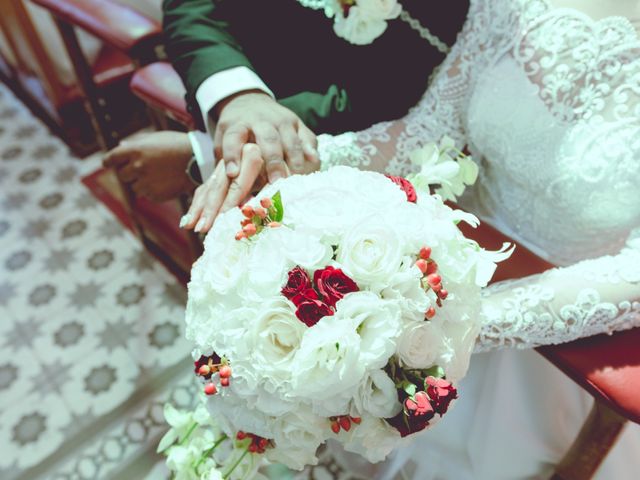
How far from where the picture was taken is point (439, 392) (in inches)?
24.6

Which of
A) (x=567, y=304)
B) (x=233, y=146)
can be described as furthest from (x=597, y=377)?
(x=233, y=146)

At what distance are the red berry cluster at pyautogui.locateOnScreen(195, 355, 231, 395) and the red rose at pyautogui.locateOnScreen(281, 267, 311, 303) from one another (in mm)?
114

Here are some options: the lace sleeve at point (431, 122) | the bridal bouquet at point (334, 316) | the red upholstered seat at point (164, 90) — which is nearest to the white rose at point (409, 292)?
the bridal bouquet at point (334, 316)

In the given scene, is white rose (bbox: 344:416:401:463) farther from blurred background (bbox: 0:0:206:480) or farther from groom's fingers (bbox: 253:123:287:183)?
blurred background (bbox: 0:0:206:480)

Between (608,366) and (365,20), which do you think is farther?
(365,20)

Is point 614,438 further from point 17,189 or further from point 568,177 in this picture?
point 17,189

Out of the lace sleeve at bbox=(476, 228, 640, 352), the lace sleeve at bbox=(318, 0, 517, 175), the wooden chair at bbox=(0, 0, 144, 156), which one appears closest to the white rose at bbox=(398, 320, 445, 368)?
the lace sleeve at bbox=(476, 228, 640, 352)

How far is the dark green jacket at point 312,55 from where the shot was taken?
1258 mm

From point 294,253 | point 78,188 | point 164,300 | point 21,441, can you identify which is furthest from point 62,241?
point 294,253

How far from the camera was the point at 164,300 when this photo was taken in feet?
7.29

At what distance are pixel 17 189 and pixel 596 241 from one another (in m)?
2.64

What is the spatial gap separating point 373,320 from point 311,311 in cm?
7

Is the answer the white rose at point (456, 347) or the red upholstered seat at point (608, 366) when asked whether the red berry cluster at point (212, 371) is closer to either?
the white rose at point (456, 347)

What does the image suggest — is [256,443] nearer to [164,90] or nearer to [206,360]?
[206,360]
